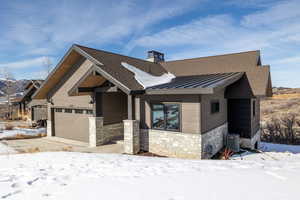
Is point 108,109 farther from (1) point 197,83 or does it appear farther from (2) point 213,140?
(2) point 213,140

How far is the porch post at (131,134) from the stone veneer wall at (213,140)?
2996mm

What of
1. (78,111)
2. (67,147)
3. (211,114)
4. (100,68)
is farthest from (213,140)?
(78,111)

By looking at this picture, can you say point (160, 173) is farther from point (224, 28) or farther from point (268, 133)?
point (268, 133)

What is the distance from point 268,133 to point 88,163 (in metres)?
17.2

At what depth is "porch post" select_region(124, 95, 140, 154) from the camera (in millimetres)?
8094

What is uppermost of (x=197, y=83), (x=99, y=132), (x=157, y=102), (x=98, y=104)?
(x=197, y=83)

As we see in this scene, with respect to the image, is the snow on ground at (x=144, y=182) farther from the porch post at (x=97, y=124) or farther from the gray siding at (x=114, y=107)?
the gray siding at (x=114, y=107)

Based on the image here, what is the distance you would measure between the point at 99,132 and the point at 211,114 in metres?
5.80

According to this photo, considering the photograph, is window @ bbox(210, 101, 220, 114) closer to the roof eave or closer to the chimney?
the roof eave

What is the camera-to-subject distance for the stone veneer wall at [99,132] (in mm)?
9328

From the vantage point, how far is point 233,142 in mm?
9719

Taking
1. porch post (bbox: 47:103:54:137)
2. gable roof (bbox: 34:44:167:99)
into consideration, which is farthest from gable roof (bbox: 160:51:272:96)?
porch post (bbox: 47:103:54:137)

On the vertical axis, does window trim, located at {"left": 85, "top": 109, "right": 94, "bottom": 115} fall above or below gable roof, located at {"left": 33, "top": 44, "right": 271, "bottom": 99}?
below

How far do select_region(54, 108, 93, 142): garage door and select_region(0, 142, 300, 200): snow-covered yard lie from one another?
6133mm
